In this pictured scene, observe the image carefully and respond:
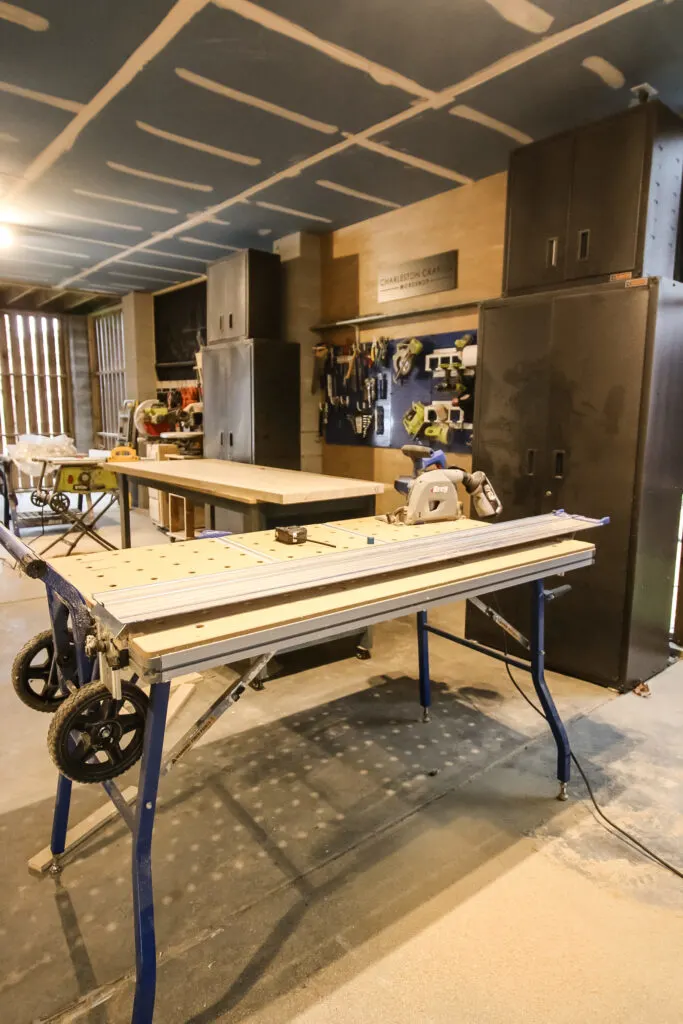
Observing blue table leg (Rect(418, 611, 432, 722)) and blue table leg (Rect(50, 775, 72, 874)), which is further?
blue table leg (Rect(418, 611, 432, 722))

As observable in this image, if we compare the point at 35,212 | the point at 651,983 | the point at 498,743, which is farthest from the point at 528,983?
the point at 35,212

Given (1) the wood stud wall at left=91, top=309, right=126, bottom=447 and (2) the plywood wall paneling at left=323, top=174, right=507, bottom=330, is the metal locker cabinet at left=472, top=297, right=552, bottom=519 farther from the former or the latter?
(1) the wood stud wall at left=91, top=309, right=126, bottom=447

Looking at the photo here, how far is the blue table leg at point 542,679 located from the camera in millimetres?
1980

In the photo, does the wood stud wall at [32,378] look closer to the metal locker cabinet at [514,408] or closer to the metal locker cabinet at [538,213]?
the metal locker cabinet at [514,408]

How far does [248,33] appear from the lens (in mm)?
2266

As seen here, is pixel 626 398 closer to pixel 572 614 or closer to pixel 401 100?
pixel 572 614

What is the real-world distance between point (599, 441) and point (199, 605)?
84.9 inches

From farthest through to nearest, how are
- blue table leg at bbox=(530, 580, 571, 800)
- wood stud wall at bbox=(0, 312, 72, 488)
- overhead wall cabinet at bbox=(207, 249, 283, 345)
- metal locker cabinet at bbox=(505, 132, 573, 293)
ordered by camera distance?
1. wood stud wall at bbox=(0, 312, 72, 488)
2. overhead wall cabinet at bbox=(207, 249, 283, 345)
3. metal locker cabinet at bbox=(505, 132, 573, 293)
4. blue table leg at bbox=(530, 580, 571, 800)

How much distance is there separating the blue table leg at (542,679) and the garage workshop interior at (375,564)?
0.01 metres

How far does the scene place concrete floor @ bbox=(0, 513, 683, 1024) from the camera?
1.34 m

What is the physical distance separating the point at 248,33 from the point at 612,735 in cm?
305

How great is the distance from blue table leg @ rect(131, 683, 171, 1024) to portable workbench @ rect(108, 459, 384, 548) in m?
1.41

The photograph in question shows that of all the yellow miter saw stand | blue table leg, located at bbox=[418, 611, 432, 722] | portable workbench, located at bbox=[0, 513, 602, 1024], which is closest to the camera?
portable workbench, located at bbox=[0, 513, 602, 1024]

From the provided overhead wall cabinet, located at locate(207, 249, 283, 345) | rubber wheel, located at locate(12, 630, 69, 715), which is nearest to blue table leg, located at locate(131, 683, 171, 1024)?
rubber wheel, located at locate(12, 630, 69, 715)
